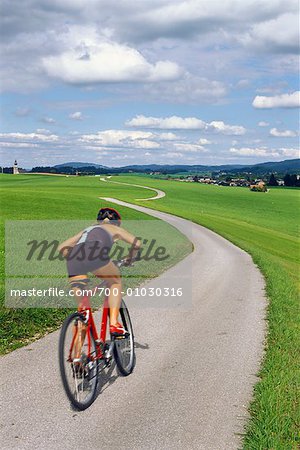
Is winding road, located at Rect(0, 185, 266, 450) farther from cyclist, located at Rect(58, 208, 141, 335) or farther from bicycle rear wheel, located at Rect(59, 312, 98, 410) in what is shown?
cyclist, located at Rect(58, 208, 141, 335)

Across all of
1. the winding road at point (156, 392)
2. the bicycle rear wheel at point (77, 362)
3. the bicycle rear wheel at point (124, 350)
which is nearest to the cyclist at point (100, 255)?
the bicycle rear wheel at point (124, 350)

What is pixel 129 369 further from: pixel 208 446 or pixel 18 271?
pixel 18 271

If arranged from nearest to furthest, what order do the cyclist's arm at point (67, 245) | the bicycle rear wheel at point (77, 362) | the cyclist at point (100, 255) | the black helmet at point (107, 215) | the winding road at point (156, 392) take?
the winding road at point (156, 392)
the bicycle rear wheel at point (77, 362)
the cyclist at point (100, 255)
the cyclist's arm at point (67, 245)
the black helmet at point (107, 215)

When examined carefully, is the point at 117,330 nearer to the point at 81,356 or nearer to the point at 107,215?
the point at 81,356

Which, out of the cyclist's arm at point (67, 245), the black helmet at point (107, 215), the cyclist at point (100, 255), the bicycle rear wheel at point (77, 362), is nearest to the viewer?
the bicycle rear wheel at point (77, 362)

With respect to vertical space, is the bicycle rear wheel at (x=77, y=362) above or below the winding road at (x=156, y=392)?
above

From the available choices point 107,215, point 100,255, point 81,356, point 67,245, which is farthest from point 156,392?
point 107,215

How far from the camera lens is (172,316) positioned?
11.3 meters

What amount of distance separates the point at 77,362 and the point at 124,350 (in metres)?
1.50

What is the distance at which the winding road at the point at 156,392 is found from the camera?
18.1ft

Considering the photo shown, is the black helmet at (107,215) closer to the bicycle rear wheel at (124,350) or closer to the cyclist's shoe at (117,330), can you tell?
the bicycle rear wheel at (124,350)

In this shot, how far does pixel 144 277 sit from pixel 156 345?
24.6 ft

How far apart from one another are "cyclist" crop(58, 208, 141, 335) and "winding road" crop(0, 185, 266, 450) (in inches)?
46.2

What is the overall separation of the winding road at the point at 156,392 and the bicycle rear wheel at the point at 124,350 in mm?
154
